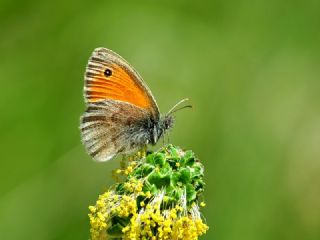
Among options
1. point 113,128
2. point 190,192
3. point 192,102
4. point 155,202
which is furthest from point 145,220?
point 192,102

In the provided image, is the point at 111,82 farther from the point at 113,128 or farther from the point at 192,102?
the point at 192,102

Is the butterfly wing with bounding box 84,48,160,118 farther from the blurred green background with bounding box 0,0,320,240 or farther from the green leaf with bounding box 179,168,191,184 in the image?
the blurred green background with bounding box 0,0,320,240

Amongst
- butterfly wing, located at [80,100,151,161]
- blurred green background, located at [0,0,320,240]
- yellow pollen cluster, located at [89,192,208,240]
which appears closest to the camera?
yellow pollen cluster, located at [89,192,208,240]

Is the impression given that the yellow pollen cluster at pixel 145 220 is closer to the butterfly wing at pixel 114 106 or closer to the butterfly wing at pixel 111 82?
the butterfly wing at pixel 114 106

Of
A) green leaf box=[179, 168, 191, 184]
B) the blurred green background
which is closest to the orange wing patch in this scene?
green leaf box=[179, 168, 191, 184]

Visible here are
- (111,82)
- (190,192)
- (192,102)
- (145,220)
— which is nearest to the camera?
→ (145,220)

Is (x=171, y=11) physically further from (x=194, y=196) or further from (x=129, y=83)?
(x=194, y=196)

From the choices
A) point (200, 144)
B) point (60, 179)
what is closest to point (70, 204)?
point (60, 179)

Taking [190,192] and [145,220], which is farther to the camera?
[190,192]

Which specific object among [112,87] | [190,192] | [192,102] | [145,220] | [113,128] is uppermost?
[192,102]
